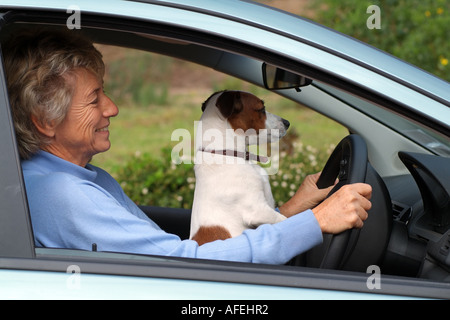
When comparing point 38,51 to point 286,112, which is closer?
point 38,51

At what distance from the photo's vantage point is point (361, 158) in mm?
2145

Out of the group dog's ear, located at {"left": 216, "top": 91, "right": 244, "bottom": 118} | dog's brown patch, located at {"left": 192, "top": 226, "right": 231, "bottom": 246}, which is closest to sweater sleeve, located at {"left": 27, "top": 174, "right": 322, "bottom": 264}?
dog's brown patch, located at {"left": 192, "top": 226, "right": 231, "bottom": 246}

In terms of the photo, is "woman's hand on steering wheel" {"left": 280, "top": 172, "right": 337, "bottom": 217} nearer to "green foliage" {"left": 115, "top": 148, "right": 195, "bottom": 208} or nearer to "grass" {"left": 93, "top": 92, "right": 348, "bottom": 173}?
"green foliage" {"left": 115, "top": 148, "right": 195, "bottom": 208}

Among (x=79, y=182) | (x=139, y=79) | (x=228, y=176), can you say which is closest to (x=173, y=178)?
Answer: (x=228, y=176)

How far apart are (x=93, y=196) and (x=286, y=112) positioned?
767 cm

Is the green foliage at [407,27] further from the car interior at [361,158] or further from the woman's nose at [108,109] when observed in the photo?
the woman's nose at [108,109]

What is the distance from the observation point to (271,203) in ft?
8.58

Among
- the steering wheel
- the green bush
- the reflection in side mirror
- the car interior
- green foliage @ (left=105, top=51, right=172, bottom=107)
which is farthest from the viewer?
green foliage @ (left=105, top=51, right=172, bottom=107)

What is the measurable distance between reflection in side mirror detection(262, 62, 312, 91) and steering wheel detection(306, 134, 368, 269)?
275 millimetres

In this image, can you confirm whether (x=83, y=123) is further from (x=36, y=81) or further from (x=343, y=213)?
(x=343, y=213)

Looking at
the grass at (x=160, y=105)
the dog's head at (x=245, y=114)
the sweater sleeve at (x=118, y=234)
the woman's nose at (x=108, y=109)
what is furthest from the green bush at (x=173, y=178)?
the sweater sleeve at (x=118, y=234)

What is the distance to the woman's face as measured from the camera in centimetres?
204

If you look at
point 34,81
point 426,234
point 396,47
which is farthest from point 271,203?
point 396,47
